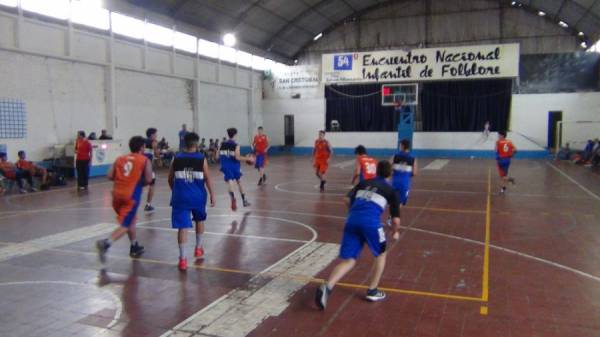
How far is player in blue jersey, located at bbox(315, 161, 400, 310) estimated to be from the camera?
17.3 ft

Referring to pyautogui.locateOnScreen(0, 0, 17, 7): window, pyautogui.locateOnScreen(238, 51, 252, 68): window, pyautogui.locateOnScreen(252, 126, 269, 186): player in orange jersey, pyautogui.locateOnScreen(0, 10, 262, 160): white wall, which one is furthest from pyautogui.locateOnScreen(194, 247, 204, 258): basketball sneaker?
pyautogui.locateOnScreen(238, 51, 252, 68): window

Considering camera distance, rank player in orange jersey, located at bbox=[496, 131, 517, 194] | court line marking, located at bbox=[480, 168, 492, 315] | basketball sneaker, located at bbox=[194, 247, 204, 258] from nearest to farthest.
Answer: court line marking, located at bbox=[480, 168, 492, 315]
basketball sneaker, located at bbox=[194, 247, 204, 258]
player in orange jersey, located at bbox=[496, 131, 517, 194]

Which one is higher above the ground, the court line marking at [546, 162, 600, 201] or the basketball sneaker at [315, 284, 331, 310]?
the court line marking at [546, 162, 600, 201]

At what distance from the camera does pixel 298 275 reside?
6.50 m

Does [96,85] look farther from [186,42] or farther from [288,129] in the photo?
[288,129]

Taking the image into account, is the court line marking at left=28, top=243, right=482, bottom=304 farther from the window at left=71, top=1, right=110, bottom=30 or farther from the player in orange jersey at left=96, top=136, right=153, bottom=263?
the window at left=71, top=1, right=110, bottom=30

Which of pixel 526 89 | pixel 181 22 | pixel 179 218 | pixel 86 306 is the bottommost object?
pixel 86 306

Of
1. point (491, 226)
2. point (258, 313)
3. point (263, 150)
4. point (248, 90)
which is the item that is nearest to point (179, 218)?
point (258, 313)

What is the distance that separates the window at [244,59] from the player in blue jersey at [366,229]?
27.6 m

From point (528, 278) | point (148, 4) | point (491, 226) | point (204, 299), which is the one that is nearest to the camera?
point (204, 299)

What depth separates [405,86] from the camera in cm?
2919

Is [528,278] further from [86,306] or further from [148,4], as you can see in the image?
[148,4]

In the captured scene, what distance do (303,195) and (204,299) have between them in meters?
8.63

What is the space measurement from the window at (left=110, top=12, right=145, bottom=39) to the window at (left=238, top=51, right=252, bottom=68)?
9.18m
